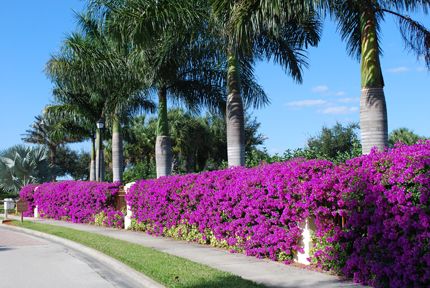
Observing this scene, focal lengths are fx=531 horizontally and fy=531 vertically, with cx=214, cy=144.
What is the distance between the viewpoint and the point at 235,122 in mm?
14930

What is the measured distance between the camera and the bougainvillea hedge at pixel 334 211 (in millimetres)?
7082

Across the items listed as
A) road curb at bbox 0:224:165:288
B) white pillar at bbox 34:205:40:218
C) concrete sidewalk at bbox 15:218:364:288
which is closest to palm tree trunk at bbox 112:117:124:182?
road curb at bbox 0:224:165:288

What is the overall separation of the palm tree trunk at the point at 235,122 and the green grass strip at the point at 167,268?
3.69 meters

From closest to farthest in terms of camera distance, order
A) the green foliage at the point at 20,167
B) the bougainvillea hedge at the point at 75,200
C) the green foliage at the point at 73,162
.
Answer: the bougainvillea hedge at the point at 75,200 → the green foliage at the point at 20,167 → the green foliage at the point at 73,162

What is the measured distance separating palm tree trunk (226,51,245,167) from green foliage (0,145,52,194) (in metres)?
27.6

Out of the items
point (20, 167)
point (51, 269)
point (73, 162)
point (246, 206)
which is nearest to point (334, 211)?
point (246, 206)

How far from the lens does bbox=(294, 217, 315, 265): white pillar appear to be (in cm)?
984

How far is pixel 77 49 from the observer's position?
66.6 feet

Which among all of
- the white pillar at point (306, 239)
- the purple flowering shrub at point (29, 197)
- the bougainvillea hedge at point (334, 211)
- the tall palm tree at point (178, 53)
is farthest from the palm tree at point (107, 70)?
the purple flowering shrub at point (29, 197)

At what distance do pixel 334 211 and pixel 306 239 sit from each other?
4.29 ft

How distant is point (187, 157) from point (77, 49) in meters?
25.7

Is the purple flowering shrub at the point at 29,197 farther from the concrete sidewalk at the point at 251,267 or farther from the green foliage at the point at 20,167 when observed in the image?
the concrete sidewalk at the point at 251,267

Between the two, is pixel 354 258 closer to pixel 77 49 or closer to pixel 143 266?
pixel 143 266

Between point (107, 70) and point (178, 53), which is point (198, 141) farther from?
point (178, 53)
